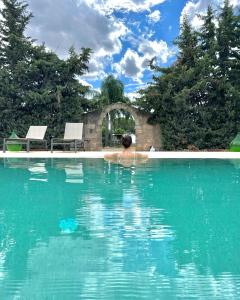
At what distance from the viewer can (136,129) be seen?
70.9 ft

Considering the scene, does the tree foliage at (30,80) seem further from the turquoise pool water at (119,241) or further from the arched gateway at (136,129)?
the turquoise pool water at (119,241)

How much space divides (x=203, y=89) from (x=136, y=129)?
157 inches

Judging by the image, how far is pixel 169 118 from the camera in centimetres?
2100

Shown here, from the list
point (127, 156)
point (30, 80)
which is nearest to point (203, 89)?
point (30, 80)

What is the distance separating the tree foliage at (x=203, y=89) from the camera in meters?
20.4

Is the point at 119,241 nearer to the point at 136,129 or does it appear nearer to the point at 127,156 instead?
the point at 127,156

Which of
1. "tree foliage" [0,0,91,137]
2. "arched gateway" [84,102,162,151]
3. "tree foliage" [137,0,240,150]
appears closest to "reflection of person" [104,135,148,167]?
"tree foliage" [137,0,240,150]

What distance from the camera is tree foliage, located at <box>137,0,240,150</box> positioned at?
66.9ft

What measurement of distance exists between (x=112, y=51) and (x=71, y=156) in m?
20.2

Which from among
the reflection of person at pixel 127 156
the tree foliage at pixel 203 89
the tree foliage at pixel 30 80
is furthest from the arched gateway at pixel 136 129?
the reflection of person at pixel 127 156

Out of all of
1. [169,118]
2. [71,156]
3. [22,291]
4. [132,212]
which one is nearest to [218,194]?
[132,212]

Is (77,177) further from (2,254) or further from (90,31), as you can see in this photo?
(90,31)

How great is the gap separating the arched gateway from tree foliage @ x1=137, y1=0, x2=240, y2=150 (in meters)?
0.66

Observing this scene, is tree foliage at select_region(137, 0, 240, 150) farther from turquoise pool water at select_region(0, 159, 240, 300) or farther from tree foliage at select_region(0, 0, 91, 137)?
turquoise pool water at select_region(0, 159, 240, 300)
